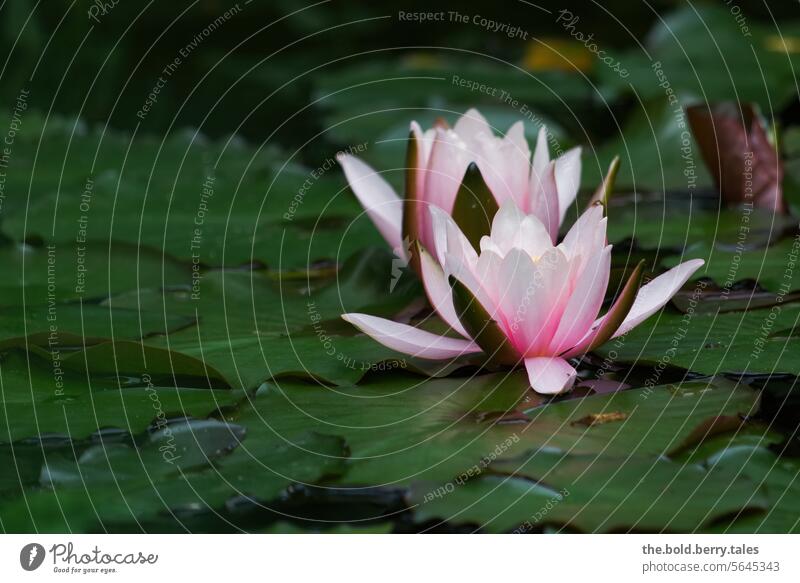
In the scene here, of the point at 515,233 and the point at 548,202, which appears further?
the point at 548,202

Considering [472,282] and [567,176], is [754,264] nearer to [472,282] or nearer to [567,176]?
[567,176]

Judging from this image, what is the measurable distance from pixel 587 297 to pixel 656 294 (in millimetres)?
104

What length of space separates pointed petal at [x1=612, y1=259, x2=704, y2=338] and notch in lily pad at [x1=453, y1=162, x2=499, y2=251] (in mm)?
180

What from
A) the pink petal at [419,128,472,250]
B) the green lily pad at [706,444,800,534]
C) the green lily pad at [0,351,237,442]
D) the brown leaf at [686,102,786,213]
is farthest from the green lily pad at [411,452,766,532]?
the brown leaf at [686,102,786,213]

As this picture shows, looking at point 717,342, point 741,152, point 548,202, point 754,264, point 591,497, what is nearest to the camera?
point 591,497

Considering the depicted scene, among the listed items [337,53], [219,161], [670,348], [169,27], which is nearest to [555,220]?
[670,348]

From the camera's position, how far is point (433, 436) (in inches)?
33.9

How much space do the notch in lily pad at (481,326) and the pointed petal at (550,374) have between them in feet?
0.09

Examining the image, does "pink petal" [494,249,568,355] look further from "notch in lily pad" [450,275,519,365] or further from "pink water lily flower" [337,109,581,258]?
"pink water lily flower" [337,109,581,258]

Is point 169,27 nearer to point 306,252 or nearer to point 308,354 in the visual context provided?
point 306,252

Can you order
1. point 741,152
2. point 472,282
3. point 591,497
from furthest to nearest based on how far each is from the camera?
point 741,152
point 472,282
point 591,497
